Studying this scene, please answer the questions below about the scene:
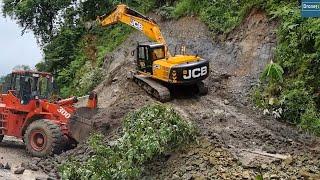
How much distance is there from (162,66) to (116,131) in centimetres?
329

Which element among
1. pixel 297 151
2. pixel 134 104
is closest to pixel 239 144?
pixel 297 151

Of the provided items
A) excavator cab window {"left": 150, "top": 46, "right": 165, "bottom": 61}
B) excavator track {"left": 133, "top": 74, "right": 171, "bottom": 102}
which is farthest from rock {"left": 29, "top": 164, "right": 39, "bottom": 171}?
excavator cab window {"left": 150, "top": 46, "right": 165, "bottom": 61}

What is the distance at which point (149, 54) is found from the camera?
1803 centimetres

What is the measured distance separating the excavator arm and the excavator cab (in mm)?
3841

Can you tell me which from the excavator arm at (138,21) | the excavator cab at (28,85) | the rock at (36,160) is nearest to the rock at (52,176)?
the rock at (36,160)

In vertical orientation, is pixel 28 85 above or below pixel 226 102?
above

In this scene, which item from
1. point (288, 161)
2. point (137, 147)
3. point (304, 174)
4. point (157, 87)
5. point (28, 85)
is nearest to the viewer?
point (304, 174)

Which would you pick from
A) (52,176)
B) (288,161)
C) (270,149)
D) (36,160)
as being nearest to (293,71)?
(270,149)

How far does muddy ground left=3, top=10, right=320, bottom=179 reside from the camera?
1134 cm

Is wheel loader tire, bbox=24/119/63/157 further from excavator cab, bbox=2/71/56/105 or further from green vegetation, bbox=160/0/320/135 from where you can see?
green vegetation, bbox=160/0/320/135

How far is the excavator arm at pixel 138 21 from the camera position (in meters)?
18.8

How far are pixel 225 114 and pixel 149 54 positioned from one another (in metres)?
3.80

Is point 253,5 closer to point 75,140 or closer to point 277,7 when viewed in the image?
point 277,7

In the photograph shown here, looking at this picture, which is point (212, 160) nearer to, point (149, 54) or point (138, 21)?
point (149, 54)
